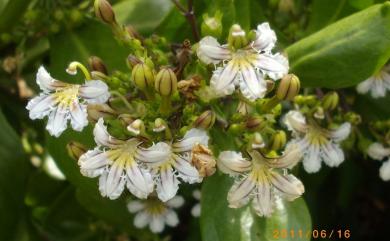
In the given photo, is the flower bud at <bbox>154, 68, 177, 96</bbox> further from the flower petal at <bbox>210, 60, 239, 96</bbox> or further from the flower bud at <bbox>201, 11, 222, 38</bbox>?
the flower bud at <bbox>201, 11, 222, 38</bbox>

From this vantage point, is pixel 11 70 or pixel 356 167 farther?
pixel 356 167

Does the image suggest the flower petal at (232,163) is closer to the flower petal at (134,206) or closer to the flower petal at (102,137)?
the flower petal at (102,137)

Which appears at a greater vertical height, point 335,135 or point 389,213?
point 335,135

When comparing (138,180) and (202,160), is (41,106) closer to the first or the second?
(138,180)

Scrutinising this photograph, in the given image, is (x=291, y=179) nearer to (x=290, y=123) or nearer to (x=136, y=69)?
(x=290, y=123)

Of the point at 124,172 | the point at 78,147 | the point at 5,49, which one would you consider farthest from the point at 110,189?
the point at 5,49

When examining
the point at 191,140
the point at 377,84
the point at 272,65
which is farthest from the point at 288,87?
the point at 377,84
